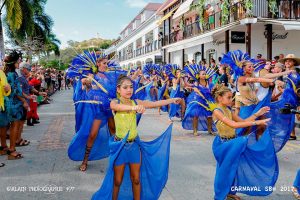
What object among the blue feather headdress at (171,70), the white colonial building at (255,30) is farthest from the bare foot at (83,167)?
the white colonial building at (255,30)

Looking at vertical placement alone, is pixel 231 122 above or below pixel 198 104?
above

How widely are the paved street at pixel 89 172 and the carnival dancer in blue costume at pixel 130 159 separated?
67 cm

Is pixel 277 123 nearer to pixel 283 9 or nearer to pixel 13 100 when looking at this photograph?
pixel 13 100

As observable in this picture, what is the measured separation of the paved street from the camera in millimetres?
4855

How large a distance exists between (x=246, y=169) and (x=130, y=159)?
1446mm

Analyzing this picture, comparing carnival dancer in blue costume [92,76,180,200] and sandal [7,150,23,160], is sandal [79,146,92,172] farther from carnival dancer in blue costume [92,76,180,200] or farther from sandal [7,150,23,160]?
carnival dancer in blue costume [92,76,180,200]

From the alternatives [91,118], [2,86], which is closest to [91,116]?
[91,118]

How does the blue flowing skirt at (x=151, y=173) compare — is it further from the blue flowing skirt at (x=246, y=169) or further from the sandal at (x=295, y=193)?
the sandal at (x=295, y=193)

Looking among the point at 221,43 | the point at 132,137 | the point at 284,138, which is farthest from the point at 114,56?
the point at 221,43

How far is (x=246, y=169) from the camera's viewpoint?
435 centimetres

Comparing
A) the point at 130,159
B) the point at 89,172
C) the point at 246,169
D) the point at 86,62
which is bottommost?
the point at 89,172

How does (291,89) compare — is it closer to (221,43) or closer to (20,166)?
(20,166)

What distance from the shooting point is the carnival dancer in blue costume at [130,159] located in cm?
386

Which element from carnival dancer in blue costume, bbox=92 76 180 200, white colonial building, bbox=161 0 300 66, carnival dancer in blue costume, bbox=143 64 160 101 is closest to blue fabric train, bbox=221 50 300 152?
carnival dancer in blue costume, bbox=92 76 180 200
